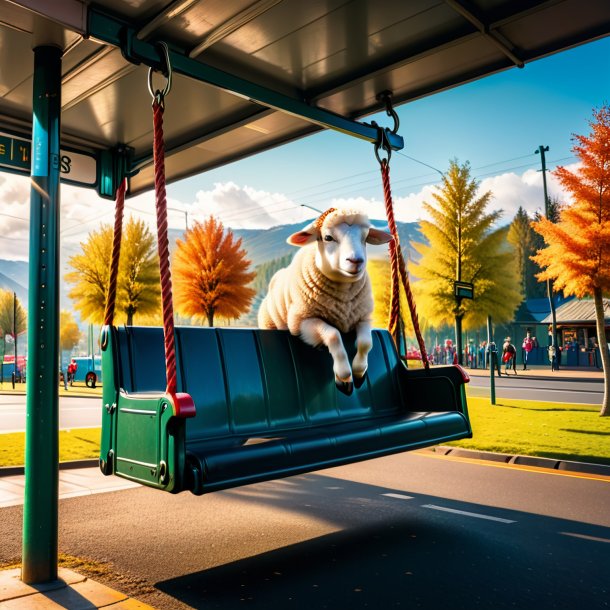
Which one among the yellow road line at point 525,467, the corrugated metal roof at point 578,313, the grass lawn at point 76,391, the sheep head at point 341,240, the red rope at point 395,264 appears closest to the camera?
the sheep head at point 341,240

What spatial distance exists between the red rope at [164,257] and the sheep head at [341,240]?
4.55 ft

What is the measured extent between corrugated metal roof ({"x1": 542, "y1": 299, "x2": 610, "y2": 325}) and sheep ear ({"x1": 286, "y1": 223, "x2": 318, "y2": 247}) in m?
40.0

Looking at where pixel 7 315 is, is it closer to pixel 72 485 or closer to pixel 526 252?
pixel 526 252

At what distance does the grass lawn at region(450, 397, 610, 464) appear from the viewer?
874cm

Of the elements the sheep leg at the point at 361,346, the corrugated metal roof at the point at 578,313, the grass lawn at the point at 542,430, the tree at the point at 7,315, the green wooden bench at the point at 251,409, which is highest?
the tree at the point at 7,315

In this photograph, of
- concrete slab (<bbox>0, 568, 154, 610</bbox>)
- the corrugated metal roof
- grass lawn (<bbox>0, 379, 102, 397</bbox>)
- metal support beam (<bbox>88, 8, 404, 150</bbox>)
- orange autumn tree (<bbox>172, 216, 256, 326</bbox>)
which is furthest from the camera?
the corrugated metal roof

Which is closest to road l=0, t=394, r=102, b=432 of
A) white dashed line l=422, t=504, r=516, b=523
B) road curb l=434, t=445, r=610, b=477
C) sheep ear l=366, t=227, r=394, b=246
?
road curb l=434, t=445, r=610, b=477

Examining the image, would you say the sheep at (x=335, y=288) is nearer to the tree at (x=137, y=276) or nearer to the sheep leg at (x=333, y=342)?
the sheep leg at (x=333, y=342)

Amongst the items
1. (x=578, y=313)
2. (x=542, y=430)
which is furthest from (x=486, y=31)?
(x=578, y=313)

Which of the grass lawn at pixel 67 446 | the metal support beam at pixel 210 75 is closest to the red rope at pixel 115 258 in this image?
the metal support beam at pixel 210 75

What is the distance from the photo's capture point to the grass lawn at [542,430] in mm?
8742

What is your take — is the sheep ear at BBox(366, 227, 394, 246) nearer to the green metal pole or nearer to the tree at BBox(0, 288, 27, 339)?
the green metal pole

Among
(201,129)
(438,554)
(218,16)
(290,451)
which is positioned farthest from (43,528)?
(201,129)

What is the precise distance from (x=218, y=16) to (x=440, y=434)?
3.62 metres
